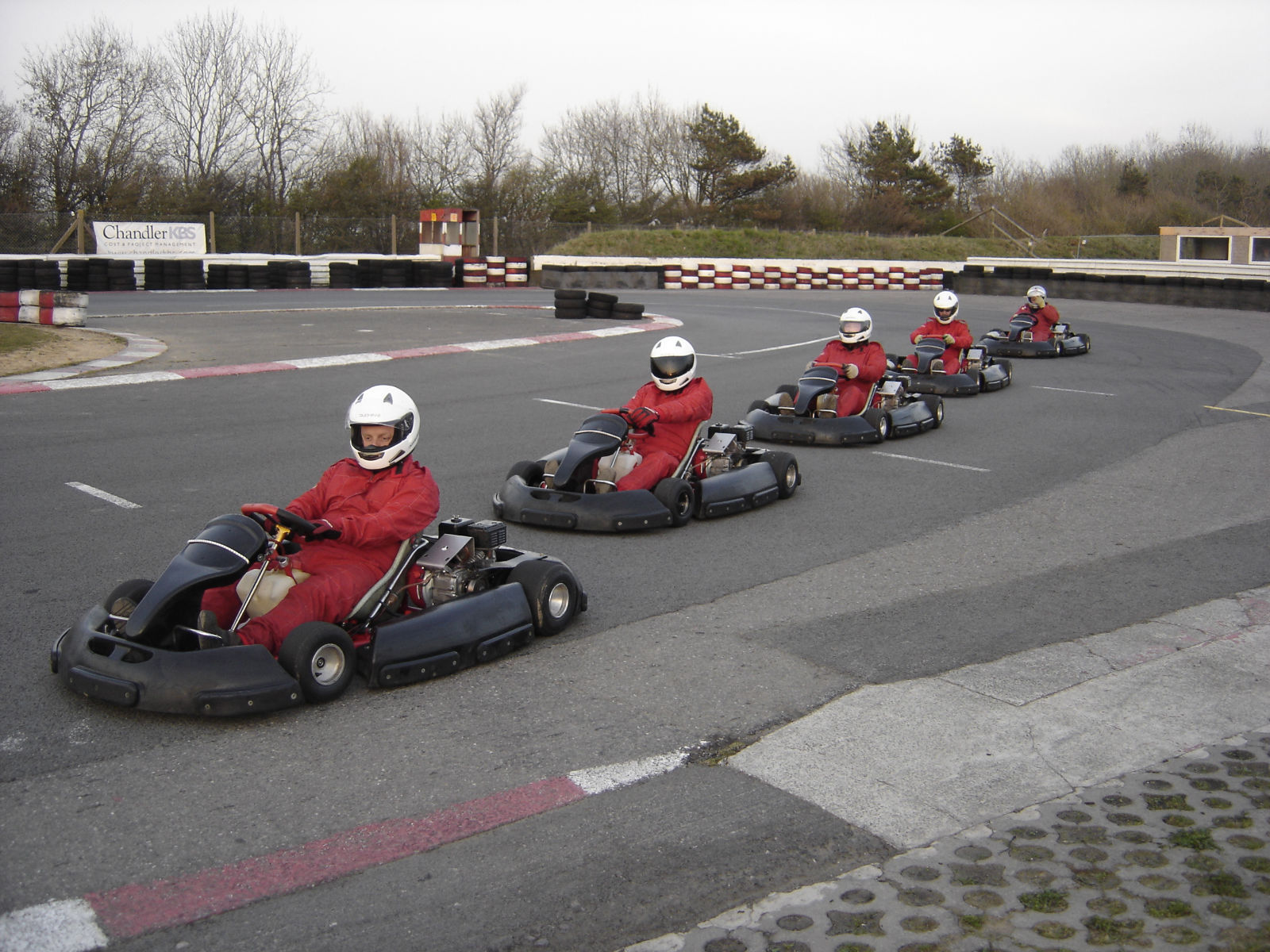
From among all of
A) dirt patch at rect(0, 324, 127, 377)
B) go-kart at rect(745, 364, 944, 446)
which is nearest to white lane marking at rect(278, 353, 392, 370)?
dirt patch at rect(0, 324, 127, 377)

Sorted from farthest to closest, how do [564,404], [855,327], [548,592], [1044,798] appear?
[564,404], [855,327], [548,592], [1044,798]

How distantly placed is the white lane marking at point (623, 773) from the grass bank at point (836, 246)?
133 ft

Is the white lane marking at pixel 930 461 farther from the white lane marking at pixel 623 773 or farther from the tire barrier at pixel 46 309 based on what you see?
the tire barrier at pixel 46 309

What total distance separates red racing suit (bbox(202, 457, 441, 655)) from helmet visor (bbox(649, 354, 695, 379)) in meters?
2.83

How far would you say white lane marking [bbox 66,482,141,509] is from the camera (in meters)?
7.22

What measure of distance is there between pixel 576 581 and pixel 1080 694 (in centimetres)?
217

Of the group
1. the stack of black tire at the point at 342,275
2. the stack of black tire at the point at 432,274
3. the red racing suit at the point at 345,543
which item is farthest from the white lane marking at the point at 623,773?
the stack of black tire at the point at 432,274

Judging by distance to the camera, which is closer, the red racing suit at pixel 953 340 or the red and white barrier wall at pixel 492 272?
the red racing suit at pixel 953 340

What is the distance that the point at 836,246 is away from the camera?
1912 inches

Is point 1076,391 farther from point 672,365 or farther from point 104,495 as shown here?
point 104,495

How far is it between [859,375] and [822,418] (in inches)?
26.3

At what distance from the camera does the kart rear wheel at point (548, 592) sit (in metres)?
5.04

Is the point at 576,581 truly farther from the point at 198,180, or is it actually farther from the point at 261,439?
the point at 198,180

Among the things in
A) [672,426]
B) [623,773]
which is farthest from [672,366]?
[623,773]
